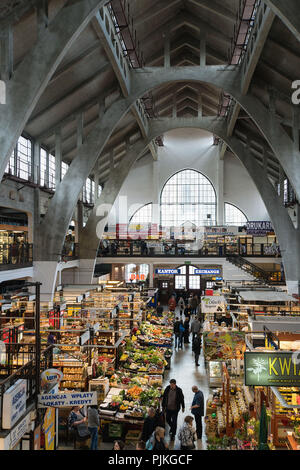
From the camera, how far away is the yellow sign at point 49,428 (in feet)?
21.0

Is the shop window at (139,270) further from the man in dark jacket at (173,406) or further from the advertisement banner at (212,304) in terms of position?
the man in dark jacket at (173,406)

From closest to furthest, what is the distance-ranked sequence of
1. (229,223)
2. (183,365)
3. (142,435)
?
(142,435) → (183,365) → (229,223)

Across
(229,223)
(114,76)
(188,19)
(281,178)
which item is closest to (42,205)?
(114,76)

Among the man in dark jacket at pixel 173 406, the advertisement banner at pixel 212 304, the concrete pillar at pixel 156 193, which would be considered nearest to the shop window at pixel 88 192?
the concrete pillar at pixel 156 193

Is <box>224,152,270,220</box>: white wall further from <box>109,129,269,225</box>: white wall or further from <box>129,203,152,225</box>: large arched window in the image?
<box>129,203,152,225</box>: large arched window

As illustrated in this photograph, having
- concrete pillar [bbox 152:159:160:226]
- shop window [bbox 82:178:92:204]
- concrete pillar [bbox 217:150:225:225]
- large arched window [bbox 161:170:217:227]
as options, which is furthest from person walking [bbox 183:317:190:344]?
large arched window [bbox 161:170:217:227]

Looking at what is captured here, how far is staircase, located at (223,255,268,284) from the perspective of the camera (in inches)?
838

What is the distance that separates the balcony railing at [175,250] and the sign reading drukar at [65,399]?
17.8 meters

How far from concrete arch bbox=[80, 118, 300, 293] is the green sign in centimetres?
1275

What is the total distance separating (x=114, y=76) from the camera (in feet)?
52.5

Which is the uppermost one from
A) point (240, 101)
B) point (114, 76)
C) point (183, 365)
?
point (114, 76)

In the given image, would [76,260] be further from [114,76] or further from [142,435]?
[142,435]

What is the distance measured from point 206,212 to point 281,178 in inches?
410

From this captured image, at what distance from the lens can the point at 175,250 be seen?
23.9 meters
